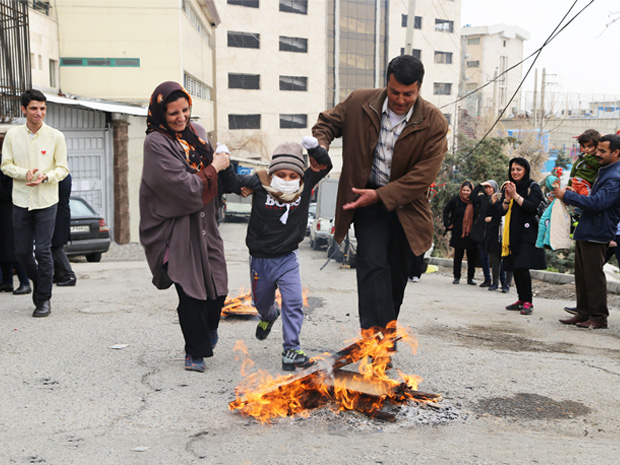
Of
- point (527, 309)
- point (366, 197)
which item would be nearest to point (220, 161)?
point (366, 197)

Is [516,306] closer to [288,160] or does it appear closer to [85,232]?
[288,160]

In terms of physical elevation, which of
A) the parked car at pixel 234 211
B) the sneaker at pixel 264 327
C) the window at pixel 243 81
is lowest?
the parked car at pixel 234 211

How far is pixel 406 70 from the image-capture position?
13.6 ft

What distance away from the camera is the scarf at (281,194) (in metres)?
4.59

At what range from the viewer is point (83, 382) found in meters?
4.36

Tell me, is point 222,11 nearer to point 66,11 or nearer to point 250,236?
point 66,11

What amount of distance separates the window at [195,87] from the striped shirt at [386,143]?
2778cm

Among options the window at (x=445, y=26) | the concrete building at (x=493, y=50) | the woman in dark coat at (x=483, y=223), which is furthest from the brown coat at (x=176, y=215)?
the concrete building at (x=493, y=50)

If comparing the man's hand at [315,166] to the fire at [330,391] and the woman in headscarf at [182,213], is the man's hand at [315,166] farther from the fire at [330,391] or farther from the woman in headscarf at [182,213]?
the fire at [330,391]

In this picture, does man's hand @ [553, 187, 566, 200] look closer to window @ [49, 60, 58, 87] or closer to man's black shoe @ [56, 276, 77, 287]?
man's black shoe @ [56, 276, 77, 287]

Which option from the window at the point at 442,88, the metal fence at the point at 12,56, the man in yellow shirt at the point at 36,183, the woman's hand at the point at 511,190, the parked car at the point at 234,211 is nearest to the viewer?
the man in yellow shirt at the point at 36,183

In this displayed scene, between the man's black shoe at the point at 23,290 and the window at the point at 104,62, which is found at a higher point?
the window at the point at 104,62

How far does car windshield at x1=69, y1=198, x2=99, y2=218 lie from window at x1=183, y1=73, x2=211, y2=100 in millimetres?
18181

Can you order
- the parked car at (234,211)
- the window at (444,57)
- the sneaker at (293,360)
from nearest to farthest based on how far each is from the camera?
1. the sneaker at (293,360)
2. the parked car at (234,211)
3. the window at (444,57)
